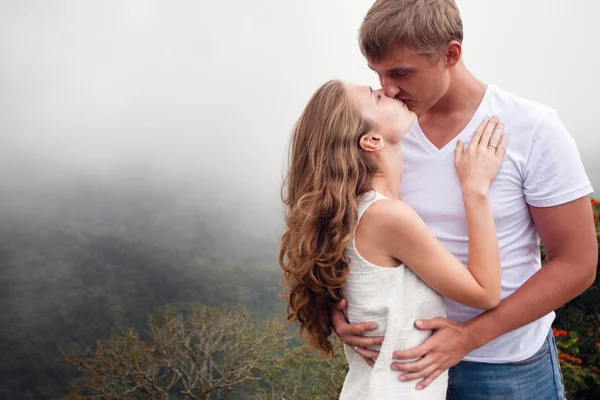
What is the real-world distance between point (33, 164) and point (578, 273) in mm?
2756

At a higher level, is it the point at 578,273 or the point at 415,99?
the point at 415,99

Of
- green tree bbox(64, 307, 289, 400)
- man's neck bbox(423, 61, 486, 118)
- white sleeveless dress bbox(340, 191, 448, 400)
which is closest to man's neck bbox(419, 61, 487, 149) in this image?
man's neck bbox(423, 61, 486, 118)

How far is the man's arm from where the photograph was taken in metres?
1.54

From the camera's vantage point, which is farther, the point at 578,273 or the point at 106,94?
the point at 106,94

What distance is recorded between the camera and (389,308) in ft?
5.02

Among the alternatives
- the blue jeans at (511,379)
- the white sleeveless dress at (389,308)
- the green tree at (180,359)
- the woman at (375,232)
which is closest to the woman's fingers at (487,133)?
the woman at (375,232)

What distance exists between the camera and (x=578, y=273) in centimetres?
155

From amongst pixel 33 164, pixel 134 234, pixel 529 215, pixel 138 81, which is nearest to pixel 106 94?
pixel 138 81

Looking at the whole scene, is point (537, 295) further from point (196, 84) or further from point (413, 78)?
point (196, 84)

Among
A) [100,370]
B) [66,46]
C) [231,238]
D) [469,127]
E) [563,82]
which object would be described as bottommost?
[100,370]

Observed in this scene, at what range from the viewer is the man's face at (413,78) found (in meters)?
1.69

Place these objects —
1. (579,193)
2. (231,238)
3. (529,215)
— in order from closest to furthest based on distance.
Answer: (579,193) < (529,215) < (231,238)

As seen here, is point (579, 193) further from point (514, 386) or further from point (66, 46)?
point (66, 46)

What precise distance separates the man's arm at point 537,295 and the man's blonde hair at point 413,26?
1.60ft
